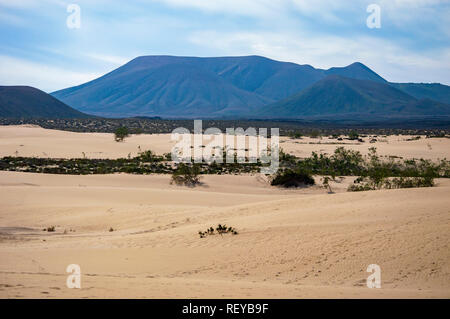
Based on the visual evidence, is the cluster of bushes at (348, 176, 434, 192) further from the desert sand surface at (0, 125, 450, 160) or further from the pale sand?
the desert sand surface at (0, 125, 450, 160)

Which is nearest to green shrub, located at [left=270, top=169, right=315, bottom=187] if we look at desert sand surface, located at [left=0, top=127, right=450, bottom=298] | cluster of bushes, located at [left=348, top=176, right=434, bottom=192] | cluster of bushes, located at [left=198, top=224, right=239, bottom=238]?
cluster of bushes, located at [left=348, top=176, right=434, bottom=192]

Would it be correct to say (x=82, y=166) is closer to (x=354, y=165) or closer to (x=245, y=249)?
(x=354, y=165)

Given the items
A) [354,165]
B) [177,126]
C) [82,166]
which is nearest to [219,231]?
[82,166]

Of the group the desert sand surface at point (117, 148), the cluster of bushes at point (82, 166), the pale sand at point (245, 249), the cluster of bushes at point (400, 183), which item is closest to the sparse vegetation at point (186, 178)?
the cluster of bushes at point (82, 166)

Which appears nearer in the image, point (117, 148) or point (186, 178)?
point (186, 178)
